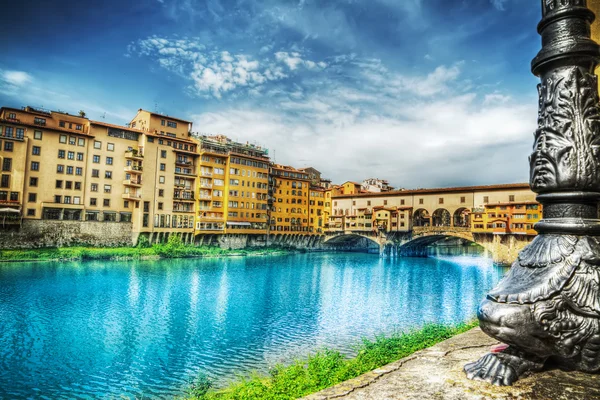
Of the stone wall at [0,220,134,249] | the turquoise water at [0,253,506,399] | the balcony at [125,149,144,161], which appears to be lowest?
the turquoise water at [0,253,506,399]

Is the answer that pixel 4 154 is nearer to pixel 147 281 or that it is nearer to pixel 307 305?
pixel 147 281

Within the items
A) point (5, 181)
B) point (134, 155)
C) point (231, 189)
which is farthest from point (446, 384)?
point (231, 189)

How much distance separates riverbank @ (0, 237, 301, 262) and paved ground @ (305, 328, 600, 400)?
43364mm

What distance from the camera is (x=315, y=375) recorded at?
8727 mm

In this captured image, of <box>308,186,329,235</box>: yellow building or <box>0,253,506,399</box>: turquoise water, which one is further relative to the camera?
<box>308,186,329,235</box>: yellow building

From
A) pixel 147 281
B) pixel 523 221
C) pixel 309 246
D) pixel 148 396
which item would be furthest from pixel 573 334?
pixel 309 246

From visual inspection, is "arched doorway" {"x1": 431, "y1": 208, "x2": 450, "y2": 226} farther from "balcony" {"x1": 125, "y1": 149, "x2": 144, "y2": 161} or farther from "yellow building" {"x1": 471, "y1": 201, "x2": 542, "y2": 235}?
"balcony" {"x1": 125, "y1": 149, "x2": 144, "y2": 161}

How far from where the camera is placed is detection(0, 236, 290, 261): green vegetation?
37969 mm

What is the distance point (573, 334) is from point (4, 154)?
51.4m

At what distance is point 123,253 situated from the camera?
43469 mm

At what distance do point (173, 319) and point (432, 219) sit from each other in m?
52.8

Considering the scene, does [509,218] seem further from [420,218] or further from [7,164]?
[7,164]

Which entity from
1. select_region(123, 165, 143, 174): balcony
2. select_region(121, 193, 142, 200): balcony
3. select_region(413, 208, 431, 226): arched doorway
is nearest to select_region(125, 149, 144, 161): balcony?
select_region(123, 165, 143, 174): balcony

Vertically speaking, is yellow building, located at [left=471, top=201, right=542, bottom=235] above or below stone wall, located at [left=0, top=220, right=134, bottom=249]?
above
